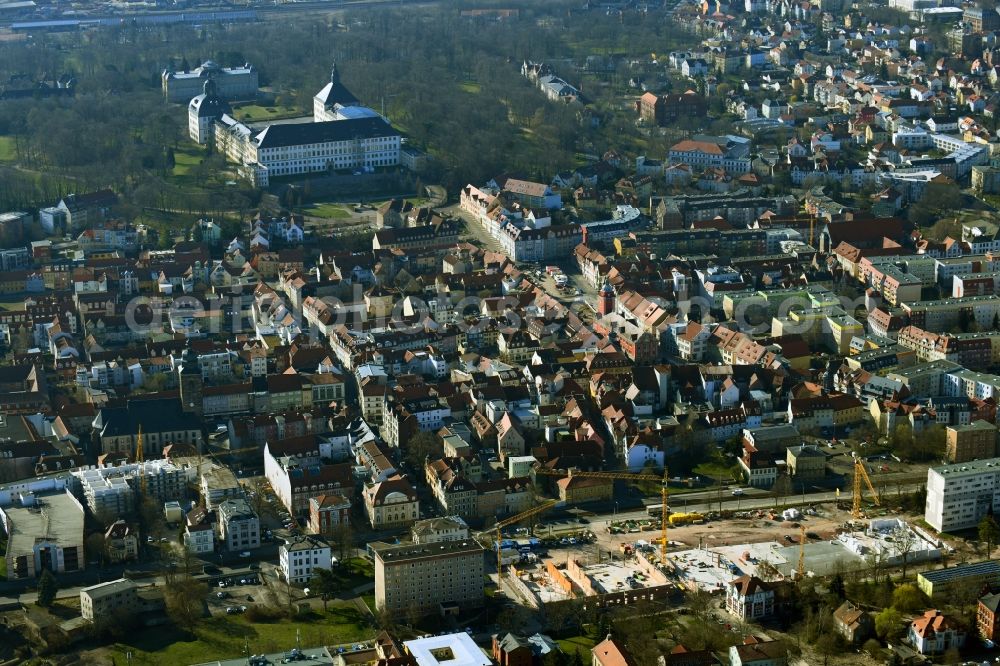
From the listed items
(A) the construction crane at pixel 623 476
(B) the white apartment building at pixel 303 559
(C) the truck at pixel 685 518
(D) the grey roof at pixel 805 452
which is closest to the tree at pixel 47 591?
(B) the white apartment building at pixel 303 559

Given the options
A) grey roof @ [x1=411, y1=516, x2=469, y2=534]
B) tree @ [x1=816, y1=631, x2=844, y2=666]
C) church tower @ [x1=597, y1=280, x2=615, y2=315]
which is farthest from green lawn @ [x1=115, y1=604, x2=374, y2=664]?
church tower @ [x1=597, y1=280, x2=615, y2=315]

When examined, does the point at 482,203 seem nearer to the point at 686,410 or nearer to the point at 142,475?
the point at 686,410

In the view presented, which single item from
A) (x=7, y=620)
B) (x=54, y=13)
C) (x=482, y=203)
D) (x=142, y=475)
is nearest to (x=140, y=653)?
(x=7, y=620)

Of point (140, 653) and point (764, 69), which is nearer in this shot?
point (140, 653)

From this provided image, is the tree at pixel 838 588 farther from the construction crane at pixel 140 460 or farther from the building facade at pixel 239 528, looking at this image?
the construction crane at pixel 140 460

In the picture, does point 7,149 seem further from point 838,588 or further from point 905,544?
point 838,588

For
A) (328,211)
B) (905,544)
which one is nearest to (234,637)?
(905,544)
